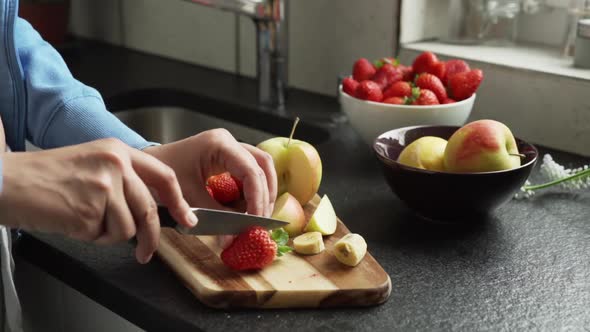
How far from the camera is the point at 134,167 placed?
29.5 inches

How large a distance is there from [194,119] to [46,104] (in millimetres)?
712

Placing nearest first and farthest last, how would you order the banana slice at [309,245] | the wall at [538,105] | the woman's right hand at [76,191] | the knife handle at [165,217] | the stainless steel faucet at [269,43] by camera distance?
the woman's right hand at [76,191] < the knife handle at [165,217] < the banana slice at [309,245] < the wall at [538,105] < the stainless steel faucet at [269,43]

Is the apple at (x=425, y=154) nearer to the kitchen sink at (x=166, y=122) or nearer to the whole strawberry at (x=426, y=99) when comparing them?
the whole strawberry at (x=426, y=99)

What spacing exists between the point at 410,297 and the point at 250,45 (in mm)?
1046

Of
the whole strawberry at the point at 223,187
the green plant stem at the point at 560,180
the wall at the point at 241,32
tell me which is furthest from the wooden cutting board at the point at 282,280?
the wall at the point at 241,32

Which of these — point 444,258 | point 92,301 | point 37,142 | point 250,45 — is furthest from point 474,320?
point 250,45

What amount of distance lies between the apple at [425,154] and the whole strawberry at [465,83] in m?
0.23

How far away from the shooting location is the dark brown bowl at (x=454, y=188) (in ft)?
3.29

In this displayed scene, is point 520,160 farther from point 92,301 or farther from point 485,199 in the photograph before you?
point 92,301

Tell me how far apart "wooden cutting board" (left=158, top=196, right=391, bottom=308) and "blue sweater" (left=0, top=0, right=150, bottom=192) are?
0.66 feet

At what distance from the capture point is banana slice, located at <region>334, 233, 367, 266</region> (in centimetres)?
90

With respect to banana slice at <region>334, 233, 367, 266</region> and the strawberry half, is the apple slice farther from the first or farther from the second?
the strawberry half

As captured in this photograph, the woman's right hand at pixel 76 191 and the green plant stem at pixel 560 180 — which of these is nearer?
the woman's right hand at pixel 76 191

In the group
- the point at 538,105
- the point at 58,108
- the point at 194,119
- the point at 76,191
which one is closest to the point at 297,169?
the point at 58,108
